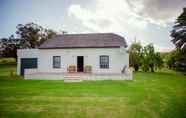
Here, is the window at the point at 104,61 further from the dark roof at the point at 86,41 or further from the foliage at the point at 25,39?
the foliage at the point at 25,39

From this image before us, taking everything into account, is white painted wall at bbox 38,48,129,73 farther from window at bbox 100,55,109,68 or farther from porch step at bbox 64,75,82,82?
porch step at bbox 64,75,82,82

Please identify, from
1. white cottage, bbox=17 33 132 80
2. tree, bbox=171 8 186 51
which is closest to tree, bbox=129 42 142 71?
tree, bbox=171 8 186 51

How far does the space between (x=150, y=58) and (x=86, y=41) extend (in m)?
13.6

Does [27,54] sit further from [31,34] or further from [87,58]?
[31,34]

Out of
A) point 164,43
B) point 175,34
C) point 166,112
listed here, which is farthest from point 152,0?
point 175,34

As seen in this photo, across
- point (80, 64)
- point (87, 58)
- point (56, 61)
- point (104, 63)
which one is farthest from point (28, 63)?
point (104, 63)

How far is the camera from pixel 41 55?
19750mm

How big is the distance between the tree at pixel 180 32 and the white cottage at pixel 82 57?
38.3 ft

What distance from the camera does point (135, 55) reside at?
30391mm

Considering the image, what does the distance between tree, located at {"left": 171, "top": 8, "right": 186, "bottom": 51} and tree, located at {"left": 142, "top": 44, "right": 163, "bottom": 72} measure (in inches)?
138

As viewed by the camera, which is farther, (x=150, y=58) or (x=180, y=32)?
(x=150, y=58)

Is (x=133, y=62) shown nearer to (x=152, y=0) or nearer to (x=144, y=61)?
(x=144, y=61)

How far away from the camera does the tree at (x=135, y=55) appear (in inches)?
1183

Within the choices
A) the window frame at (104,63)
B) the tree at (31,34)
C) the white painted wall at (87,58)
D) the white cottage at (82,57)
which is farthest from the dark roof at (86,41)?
the tree at (31,34)
